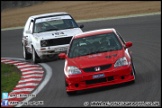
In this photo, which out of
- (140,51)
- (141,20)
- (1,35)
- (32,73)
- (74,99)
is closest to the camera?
(74,99)

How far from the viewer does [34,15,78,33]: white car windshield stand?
742 inches

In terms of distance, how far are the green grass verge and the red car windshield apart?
6.89ft

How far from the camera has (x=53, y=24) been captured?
1902cm

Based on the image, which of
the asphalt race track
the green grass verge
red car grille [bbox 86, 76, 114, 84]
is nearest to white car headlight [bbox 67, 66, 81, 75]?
red car grille [bbox 86, 76, 114, 84]

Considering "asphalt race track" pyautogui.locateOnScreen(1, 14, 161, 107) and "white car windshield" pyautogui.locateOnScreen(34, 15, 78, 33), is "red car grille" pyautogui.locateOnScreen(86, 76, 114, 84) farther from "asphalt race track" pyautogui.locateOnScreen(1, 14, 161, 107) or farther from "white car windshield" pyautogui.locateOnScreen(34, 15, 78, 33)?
"white car windshield" pyautogui.locateOnScreen(34, 15, 78, 33)

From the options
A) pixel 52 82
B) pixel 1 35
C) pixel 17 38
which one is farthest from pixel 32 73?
pixel 1 35

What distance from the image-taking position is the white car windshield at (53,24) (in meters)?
18.8

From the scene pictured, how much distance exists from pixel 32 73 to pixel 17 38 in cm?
1317

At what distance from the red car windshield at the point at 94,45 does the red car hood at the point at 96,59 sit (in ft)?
0.89

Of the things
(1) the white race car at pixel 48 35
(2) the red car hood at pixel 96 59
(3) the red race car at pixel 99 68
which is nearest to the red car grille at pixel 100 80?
(3) the red race car at pixel 99 68

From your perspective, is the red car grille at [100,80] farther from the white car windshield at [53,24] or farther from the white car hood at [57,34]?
the white car windshield at [53,24]

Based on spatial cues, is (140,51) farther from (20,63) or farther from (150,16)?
(150,16)

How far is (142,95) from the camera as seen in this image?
10047 millimetres

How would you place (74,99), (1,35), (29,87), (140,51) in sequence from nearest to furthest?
(74,99)
(29,87)
(140,51)
(1,35)
